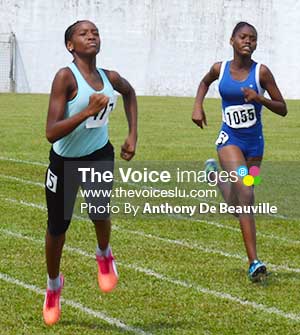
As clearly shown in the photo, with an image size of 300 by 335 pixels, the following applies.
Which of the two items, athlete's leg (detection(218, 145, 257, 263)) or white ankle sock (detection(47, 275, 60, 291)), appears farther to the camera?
athlete's leg (detection(218, 145, 257, 263))

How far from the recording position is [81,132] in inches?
275

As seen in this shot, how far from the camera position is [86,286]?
8305mm

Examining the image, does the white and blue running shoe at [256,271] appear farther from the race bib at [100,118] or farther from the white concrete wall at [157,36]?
the white concrete wall at [157,36]

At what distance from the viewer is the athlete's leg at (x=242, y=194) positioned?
8781 millimetres

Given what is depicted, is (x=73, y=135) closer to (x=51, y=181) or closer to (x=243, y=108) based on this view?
(x=51, y=181)

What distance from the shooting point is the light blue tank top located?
6863 mm

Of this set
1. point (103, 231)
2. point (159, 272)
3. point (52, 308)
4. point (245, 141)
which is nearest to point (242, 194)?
point (245, 141)

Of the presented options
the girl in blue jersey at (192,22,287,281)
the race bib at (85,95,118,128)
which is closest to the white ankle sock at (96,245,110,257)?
the race bib at (85,95,118,128)

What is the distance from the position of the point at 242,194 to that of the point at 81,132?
244 centimetres

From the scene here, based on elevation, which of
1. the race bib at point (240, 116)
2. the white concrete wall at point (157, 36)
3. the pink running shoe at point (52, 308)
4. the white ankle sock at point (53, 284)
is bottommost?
the white concrete wall at point (157, 36)

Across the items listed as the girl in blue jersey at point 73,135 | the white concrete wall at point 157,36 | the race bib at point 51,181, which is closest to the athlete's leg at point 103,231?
the girl in blue jersey at point 73,135

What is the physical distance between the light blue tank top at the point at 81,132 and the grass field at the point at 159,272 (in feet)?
3.96

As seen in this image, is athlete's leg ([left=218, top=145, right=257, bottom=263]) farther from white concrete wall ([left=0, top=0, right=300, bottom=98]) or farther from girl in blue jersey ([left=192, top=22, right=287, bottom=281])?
white concrete wall ([left=0, top=0, right=300, bottom=98])

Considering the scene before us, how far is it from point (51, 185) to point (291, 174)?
9.90 meters
